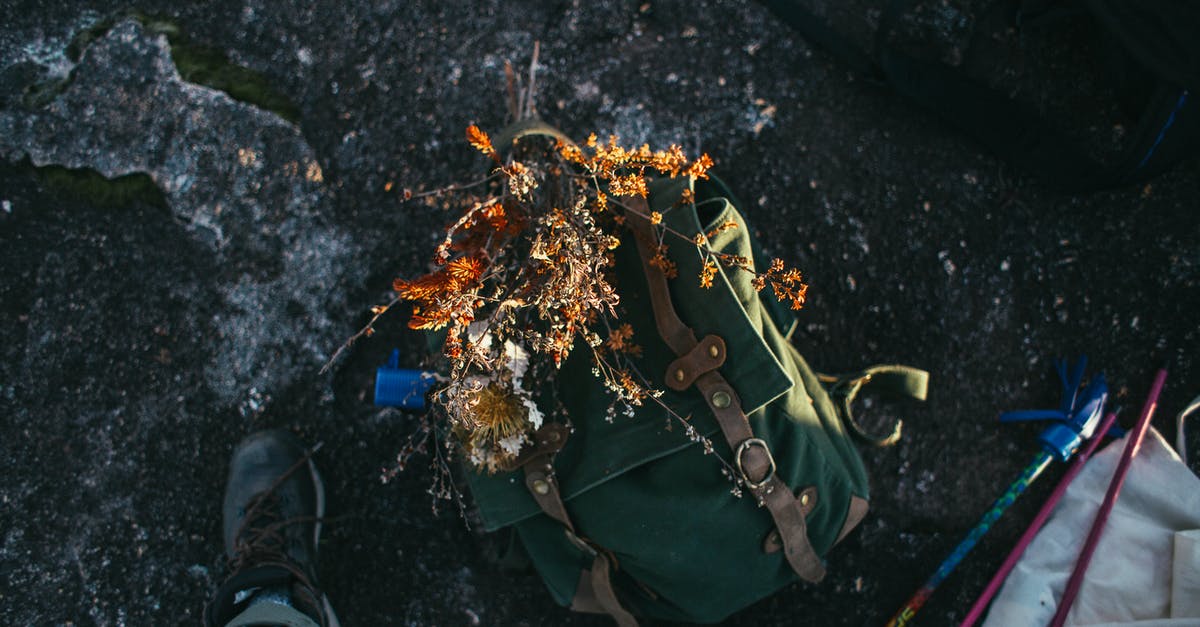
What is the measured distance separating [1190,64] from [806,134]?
38.7 inches

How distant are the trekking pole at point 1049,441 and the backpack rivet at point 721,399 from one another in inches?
39.7

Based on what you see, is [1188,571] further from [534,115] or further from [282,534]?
[282,534]

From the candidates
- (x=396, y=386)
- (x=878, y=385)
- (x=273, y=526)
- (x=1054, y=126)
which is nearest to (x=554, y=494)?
(x=396, y=386)

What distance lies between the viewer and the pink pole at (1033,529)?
2.15 metres

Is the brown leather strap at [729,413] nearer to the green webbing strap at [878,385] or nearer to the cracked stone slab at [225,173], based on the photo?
the green webbing strap at [878,385]

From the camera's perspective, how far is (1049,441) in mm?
2193

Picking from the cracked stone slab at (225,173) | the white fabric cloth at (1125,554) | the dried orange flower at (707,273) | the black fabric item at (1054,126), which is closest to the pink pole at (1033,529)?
the white fabric cloth at (1125,554)

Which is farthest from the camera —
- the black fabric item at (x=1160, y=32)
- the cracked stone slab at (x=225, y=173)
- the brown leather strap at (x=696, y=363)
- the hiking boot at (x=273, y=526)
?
the cracked stone slab at (x=225, y=173)

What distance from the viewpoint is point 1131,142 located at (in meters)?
2.14

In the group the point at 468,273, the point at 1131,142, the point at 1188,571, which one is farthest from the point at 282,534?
the point at 1131,142

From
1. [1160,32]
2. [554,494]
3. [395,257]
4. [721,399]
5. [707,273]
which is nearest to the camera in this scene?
[707,273]

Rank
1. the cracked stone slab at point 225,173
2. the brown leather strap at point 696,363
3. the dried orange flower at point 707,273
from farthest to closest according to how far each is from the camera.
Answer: the cracked stone slab at point 225,173 → the brown leather strap at point 696,363 → the dried orange flower at point 707,273

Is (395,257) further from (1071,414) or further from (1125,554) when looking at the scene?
(1125,554)

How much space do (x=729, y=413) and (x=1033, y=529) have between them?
3.76 ft
